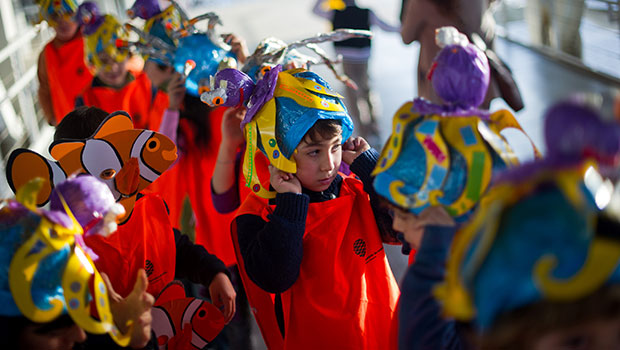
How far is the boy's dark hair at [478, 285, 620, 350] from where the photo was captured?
0.72m

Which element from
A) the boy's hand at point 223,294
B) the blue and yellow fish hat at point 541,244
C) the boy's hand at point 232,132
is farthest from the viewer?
the boy's hand at point 232,132

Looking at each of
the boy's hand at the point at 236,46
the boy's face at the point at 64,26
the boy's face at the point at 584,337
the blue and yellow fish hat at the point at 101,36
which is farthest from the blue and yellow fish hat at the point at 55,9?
the boy's face at the point at 584,337

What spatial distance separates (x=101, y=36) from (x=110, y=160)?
152 cm

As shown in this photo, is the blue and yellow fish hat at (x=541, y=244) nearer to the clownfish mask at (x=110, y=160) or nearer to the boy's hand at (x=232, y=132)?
the clownfish mask at (x=110, y=160)

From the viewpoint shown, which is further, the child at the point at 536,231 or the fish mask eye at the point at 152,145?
the fish mask eye at the point at 152,145

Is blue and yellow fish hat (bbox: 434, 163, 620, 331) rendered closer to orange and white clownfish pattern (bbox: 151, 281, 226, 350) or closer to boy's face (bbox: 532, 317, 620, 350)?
boy's face (bbox: 532, 317, 620, 350)

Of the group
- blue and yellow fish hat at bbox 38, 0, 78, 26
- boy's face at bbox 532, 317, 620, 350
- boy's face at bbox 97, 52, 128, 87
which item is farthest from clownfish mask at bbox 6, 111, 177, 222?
blue and yellow fish hat at bbox 38, 0, 78, 26

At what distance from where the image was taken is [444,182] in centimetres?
101

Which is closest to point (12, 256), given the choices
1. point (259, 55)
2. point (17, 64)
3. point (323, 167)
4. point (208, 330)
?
point (208, 330)

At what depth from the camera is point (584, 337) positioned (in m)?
0.74

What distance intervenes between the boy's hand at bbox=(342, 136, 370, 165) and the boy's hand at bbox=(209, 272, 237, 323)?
0.45m

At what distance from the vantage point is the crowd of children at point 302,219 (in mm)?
712

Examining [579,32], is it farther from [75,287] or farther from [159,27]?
[75,287]

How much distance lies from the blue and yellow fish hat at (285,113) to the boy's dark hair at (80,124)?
417 mm
